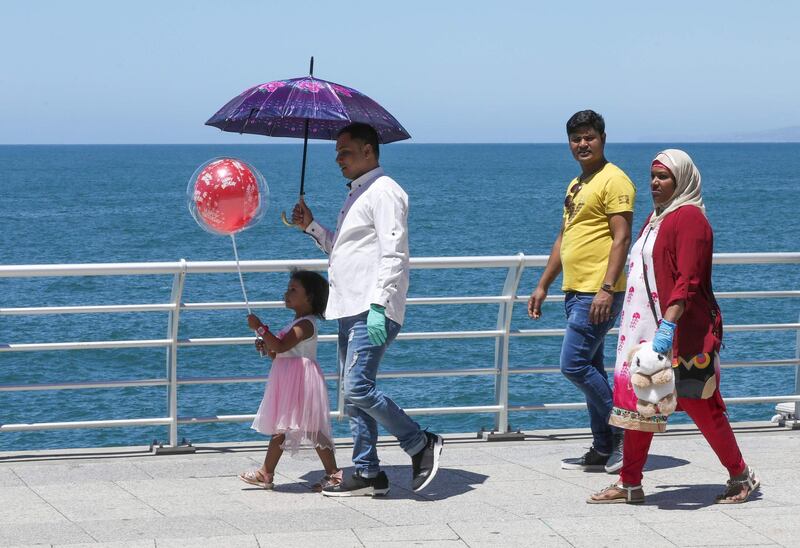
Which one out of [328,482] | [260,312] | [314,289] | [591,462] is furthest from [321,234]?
[260,312]

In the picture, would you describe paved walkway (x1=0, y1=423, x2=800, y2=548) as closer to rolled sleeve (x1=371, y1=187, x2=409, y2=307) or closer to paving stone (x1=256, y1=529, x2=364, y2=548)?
paving stone (x1=256, y1=529, x2=364, y2=548)

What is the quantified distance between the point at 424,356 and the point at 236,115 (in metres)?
22.9

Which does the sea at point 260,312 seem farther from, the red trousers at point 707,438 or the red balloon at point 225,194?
the red balloon at point 225,194

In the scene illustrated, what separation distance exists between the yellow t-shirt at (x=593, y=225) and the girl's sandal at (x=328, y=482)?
59.5 inches

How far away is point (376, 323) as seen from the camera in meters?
5.77

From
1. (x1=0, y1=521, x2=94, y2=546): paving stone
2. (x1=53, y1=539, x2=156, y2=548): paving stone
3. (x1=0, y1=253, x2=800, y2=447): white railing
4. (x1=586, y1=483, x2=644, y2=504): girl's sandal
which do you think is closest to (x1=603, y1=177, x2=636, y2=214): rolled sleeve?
(x1=0, y1=253, x2=800, y2=447): white railing

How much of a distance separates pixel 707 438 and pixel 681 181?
121 centimetres

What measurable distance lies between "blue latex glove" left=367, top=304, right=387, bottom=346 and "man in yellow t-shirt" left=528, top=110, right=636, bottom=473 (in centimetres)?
109

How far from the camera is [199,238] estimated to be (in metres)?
61.2

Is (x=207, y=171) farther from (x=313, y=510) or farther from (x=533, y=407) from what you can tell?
(x=533, y=407)

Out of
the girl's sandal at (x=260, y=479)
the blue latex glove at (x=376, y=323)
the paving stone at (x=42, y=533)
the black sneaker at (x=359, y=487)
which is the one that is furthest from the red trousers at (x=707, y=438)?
the paving stone at (x=42, y=533)

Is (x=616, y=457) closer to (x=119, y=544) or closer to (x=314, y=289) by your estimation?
(x=314, y=289)

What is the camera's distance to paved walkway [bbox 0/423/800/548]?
5.26 meters

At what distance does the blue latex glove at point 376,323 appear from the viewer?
5770 mm
